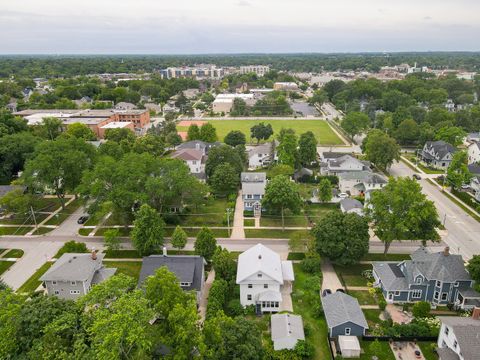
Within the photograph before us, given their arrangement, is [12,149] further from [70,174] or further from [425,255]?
[425,255]

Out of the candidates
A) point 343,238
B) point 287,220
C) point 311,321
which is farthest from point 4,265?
point 343,238

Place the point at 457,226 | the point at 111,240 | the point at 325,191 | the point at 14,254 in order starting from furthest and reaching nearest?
the point at 325,191 < the point at 457,226 < the point at 14,254 < the point at 111,240

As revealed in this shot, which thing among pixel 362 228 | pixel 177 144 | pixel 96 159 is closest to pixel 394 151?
pixel 362 228

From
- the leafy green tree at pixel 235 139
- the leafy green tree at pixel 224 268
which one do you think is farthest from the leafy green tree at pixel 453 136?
the leafy green tree at pixel 224 268

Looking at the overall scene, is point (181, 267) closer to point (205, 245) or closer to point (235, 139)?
point (205, 245)

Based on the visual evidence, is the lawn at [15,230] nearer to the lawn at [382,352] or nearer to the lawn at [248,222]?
the lawn at [248,222]
